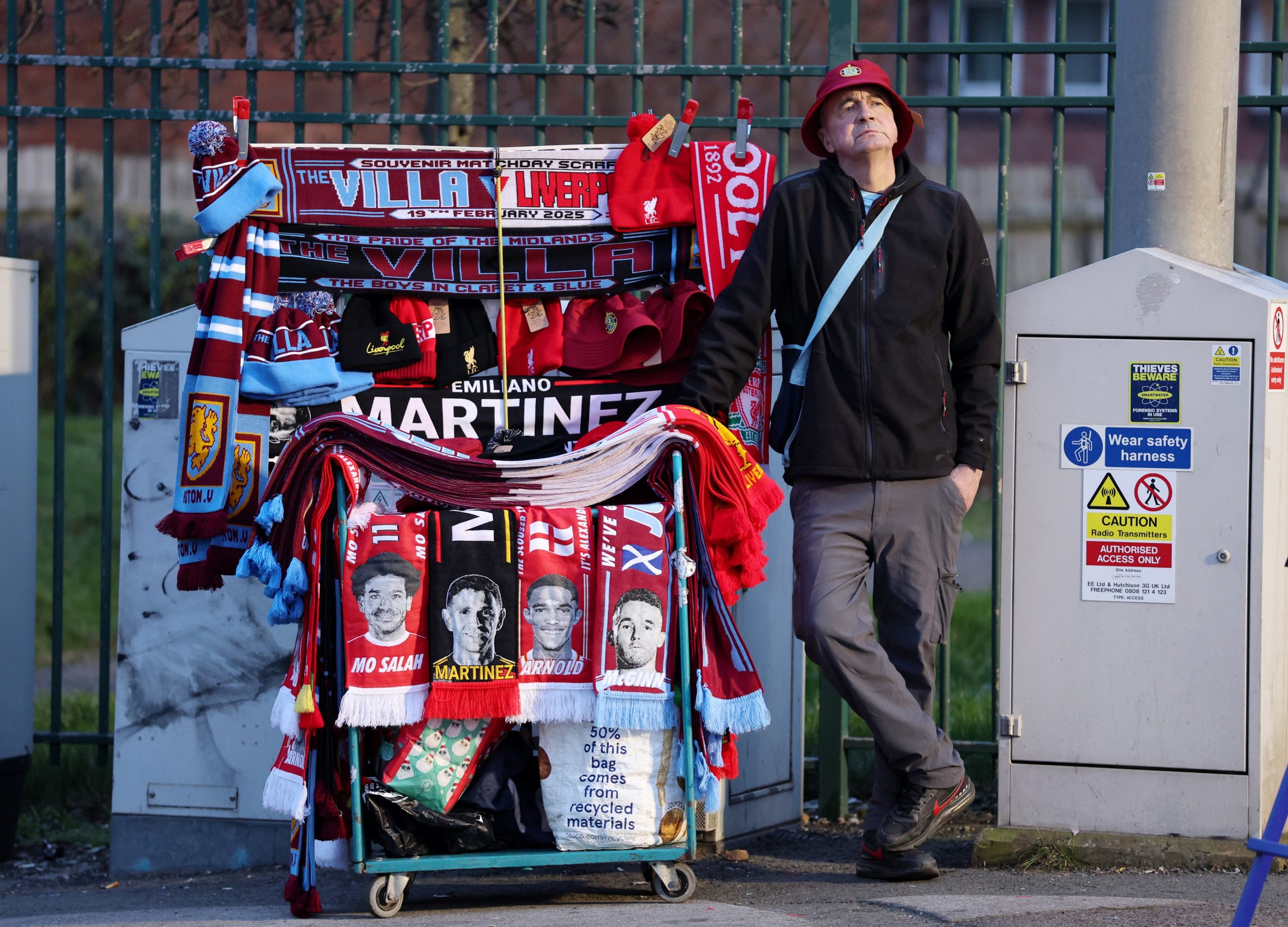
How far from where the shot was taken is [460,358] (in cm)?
427

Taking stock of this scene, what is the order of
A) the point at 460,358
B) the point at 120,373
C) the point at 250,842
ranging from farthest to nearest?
the point at 120,373 < the point at 250,842 < the point at 460,358

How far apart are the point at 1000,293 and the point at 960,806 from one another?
6.81ft

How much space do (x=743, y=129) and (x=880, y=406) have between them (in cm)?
98

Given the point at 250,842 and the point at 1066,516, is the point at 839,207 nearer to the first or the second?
the point at 1066,516

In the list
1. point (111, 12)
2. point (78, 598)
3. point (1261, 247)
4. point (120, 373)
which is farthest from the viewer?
point (120, 373)

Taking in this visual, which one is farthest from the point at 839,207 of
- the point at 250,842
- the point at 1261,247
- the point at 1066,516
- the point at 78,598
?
the point at 1261,247

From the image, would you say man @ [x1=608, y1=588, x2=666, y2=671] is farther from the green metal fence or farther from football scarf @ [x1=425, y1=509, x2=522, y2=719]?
the green metal fence

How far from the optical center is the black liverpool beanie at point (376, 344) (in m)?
4.20

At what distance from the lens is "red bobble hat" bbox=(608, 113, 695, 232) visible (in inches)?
168

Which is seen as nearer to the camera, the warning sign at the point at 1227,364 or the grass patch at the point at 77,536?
the warning sign at the point at 1227,364

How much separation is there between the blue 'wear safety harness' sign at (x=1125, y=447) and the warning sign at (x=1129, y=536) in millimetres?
24

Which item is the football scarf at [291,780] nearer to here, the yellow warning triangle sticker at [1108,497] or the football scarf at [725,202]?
the football scarf at [725,202]

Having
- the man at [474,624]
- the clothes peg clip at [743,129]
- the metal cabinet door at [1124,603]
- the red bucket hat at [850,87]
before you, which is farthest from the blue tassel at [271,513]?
the metal cabinet door at [1124,603]

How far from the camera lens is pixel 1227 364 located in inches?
158
